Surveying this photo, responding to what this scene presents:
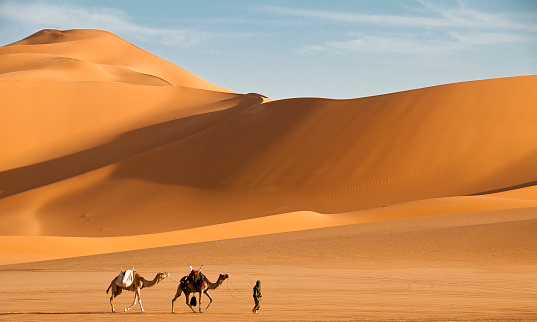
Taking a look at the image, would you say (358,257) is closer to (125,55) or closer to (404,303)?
(404,303)

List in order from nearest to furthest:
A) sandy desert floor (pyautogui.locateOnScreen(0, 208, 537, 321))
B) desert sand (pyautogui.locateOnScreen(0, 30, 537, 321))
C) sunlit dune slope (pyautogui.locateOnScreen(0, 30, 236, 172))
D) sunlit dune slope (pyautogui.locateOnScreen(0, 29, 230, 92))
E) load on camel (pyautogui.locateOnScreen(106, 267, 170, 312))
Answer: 1. sandy desert floor (pyautogui.locateOnScreen(0, 208, 537, 321))
2. load on camel (pyautogui.locateOnScreen(106, 267, 170, 312))
3. desert sand (pyautogui.locateOnScreen(0, 30, 537, 321))
4. sunlit dune slope (pyautogui.locateOnScreen(0, 30, 236, 172))
5. sunlit dune slope (pyautogui.locateOnScreen(0, 29, 230, 92))

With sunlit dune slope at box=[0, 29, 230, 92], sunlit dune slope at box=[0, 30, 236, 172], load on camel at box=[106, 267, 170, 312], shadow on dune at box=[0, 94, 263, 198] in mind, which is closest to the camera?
load on camel at box=[106, 267, 170, 312]

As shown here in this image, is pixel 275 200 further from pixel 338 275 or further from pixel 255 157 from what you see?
pixel 338 275

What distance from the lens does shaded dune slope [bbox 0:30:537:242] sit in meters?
38.7

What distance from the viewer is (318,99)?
50781 millimetres

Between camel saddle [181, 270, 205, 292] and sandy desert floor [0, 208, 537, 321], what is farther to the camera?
camel saddle [181, 270, 205, 292]

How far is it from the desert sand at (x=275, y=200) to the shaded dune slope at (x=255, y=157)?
12 centimetres

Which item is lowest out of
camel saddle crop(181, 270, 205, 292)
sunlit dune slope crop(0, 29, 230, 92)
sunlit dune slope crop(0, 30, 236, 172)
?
camel saddle crop(181, 270, 205, 292)

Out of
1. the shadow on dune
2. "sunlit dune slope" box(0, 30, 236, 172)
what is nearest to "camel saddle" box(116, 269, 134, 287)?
the shadow on dune

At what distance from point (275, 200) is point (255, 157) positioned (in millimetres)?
5603

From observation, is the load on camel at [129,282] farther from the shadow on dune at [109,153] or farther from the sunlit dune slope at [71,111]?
the sunlit dune slope at [71,111]

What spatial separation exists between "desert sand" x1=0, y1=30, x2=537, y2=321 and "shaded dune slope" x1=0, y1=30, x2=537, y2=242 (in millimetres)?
123

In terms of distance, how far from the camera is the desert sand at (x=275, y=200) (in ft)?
50.0

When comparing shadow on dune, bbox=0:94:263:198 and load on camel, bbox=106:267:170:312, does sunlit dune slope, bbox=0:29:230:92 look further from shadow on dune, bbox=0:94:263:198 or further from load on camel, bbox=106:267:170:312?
load on camel, bbox=106:267:170:312
